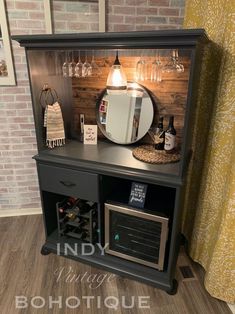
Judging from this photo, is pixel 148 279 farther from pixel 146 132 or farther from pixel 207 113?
pixel 207 113

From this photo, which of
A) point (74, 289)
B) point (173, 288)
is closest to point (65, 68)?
point (74, 289)

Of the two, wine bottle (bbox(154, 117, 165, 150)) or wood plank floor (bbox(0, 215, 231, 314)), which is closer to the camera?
wood plank floor (bbox(0, 215, 231, 314))

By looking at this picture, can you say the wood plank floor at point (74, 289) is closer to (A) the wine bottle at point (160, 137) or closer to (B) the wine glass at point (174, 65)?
(A) the wine bottle at point (160, 137)

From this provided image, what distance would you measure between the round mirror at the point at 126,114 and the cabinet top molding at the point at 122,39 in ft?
1.66

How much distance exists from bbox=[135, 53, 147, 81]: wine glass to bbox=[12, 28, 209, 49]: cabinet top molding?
441 millimetres

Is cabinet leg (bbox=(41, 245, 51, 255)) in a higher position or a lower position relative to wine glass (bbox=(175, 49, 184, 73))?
lower

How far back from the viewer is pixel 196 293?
164 cm

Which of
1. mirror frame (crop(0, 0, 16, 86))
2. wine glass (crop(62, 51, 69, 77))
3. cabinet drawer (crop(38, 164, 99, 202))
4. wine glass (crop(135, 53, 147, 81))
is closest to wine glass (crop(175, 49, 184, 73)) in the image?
wine glass (crop(135, 53, 147, 81))

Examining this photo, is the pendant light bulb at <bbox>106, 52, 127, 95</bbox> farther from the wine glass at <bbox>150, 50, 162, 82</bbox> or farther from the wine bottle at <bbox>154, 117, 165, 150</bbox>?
the wine bottle at <bbox>154, 117, 165, 150</bbox>

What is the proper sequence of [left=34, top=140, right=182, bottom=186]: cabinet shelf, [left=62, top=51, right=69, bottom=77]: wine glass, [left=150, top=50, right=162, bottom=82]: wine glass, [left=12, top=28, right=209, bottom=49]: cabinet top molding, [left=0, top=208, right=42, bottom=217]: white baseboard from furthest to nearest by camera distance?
[left=0, top=208, right=42, bottom=217]: white baseboard → [left=62, top=51, right=69, bottom=77]: wine glass → [left=150, top=50, right=162, bottom=82]: wine glass → [left=34, top=140, right=182, bottom=186]: cabinet shelf → [left=12, top=28, right=209, bottom=49]: cabinet top molding

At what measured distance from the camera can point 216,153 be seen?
143 cm

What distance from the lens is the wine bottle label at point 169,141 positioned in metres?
1.62

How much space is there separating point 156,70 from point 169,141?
0.49 meters

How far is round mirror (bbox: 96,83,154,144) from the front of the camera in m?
1.80
